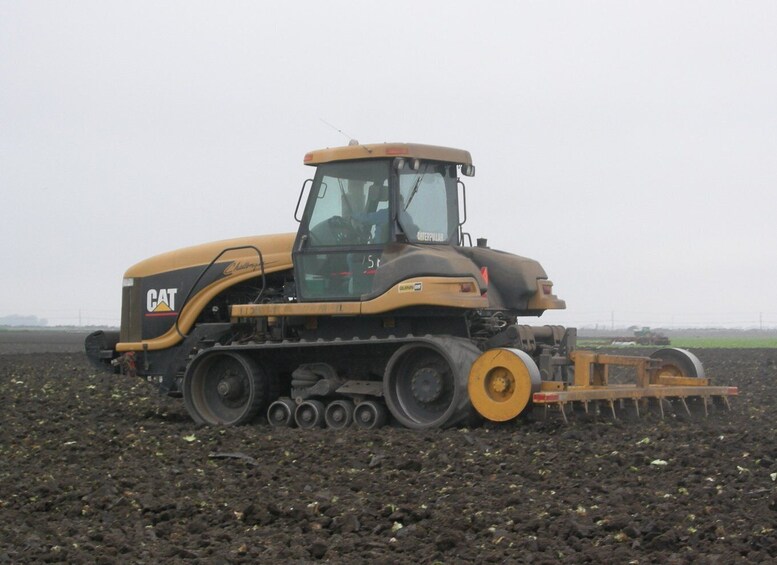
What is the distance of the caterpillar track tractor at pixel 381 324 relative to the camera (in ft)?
38.7

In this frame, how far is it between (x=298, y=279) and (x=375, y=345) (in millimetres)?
1126

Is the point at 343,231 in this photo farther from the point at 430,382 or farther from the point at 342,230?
the point at 430,382

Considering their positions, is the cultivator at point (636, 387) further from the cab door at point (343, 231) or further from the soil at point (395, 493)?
the cab door at point (343, 231)

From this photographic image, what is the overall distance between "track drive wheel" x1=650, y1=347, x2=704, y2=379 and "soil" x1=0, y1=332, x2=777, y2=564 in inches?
42.3

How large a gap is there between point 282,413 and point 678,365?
4.76 m

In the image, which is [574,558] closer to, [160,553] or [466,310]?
[160,553]

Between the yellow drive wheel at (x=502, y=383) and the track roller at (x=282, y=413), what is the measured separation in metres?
2.30

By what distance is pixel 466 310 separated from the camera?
1220 cm

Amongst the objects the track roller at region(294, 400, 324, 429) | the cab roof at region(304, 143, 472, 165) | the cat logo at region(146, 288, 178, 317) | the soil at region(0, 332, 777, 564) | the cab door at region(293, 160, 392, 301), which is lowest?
the soil at region(0, 332, 777, 564)

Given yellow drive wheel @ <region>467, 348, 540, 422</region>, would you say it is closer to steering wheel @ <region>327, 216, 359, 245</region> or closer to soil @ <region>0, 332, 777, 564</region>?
soil @ <region>0, 332, 777, 564</region>

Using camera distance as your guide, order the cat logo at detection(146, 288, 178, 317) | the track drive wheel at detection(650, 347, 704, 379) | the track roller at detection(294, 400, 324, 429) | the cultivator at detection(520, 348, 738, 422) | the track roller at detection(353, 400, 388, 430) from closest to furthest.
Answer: the cultivator at detection(520, 348, 738, 422)
the track roller at detection(353, 400, 388, 430)
the track roller at detection(294, 400, 324, 429)
the track drive wheel at detection(650, 347, 704, 379)
the cat logo at detection(146, 288, 178, 317)

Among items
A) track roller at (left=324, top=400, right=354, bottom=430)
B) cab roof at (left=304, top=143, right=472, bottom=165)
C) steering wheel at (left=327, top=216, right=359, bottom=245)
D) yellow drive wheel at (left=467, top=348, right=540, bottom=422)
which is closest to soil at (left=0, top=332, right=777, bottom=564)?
yellow drive wheel at (left=467, top=348, right=540, bottom=422)

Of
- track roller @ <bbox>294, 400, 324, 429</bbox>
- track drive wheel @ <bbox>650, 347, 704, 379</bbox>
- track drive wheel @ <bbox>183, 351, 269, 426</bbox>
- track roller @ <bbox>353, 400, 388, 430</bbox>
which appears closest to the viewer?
track roller @ <bbox>353, 400, 388, 430</bbox>

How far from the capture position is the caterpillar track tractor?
11797 mm
